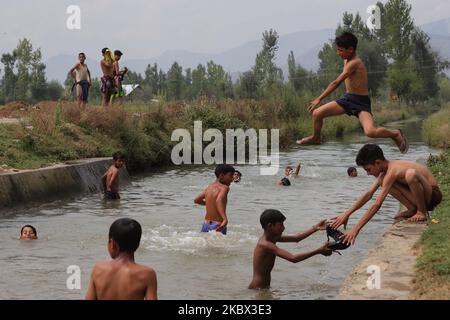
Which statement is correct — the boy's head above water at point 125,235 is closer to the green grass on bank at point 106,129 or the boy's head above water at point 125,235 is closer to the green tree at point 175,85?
the green grass on bank at point 106,129

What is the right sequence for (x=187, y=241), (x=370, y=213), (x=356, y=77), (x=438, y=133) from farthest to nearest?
(x=438, y=133)
(x=187, y=241)
(x=356, y=77)
(x=370, y=213)

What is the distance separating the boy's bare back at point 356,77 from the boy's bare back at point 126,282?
514 centimetres

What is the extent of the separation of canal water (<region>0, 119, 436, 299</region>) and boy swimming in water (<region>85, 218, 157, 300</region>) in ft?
8.99

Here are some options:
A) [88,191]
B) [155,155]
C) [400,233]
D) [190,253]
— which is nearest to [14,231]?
[190,253]

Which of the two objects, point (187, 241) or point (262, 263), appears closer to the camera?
point (262, 263)

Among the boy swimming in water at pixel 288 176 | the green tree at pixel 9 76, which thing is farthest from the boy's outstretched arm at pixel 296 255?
the green tree at pixel 9 76

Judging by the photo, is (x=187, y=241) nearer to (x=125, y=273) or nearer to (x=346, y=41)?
(x=346, y=41)

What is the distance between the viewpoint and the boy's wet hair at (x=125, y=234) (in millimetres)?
5047

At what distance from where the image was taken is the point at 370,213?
7465 millimetres

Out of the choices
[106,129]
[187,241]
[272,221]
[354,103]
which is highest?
[354,103]

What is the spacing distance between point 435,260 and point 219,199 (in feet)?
11.9

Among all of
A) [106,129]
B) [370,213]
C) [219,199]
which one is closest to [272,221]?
[370,213]

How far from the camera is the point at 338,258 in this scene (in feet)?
32.0
